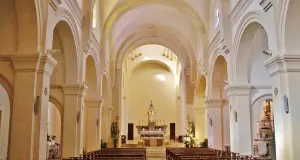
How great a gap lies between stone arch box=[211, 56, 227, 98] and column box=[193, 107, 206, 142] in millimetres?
4437

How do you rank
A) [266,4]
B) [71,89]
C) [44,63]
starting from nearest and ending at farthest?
[44,63], [266,4], [71,89]

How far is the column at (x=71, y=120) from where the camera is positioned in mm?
11828

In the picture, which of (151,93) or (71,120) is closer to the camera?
(71,120)

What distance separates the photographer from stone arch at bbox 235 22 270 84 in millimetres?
11211

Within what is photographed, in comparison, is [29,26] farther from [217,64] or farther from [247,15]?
[217,64]

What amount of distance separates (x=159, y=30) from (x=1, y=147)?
1339 centimetres

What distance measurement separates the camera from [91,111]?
15.7 metres

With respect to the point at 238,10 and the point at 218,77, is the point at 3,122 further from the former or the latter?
the point at 238,10

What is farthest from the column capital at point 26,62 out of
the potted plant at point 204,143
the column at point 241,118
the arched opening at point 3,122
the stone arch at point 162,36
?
the stone arch at point 162,36

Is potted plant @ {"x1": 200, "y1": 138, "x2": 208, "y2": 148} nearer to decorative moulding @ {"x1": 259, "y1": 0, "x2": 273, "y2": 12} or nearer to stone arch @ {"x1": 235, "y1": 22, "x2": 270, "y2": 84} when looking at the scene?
stone arch @ {"x1": 235, "y1": 22, "x2": 270, "y2": 84}

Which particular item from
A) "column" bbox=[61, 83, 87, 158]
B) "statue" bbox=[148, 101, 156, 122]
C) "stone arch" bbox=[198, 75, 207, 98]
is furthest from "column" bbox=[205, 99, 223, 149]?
"statue" bbox=[148, 101, 156, 122]

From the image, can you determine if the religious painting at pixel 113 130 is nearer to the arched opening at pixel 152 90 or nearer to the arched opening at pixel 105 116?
the arched opening at pixel 105 116

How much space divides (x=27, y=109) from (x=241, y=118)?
706 centimetres

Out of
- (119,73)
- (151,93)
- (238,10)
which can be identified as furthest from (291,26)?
(151,93)
